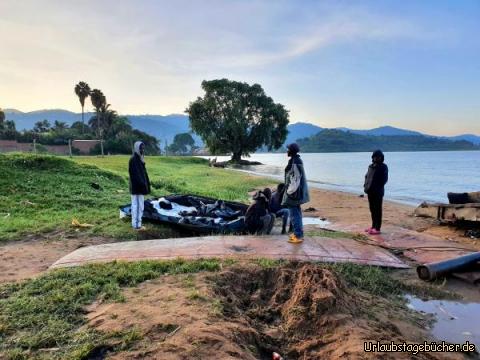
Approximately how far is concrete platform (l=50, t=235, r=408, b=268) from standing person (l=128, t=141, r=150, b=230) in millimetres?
1363

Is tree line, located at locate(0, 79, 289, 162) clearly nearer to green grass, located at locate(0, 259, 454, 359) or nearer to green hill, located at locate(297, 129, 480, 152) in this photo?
green grass, located at locate(0, 259, 454, 359)

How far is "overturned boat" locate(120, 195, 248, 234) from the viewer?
28.1 ft

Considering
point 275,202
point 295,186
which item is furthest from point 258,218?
point 295,186

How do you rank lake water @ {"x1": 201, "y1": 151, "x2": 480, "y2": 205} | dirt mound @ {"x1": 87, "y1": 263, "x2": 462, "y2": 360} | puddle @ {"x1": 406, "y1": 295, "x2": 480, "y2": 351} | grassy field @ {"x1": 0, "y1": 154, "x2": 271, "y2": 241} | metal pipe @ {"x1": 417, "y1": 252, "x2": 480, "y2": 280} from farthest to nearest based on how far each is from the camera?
lake water @ {"x1": 201, "y1": 151, "x2": 480, "y2": 205} → grassy field @ {"x1": 0, "y1": 154, "x2": 271, "y2": 241} → metal pipe @ {"x1": 417, "y1": 252, "x2": 480, "y2": 280} → puddle @ {"x1": 406, "y1": 295, "x2": 480, "y2": 351} → dirt mound @ {"x1": 87, "y1": 263, "x2": 462, "y2": 360}

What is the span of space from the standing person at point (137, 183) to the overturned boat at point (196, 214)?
45 cm

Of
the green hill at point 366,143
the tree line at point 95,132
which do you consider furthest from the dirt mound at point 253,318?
the green hill at point 366,143

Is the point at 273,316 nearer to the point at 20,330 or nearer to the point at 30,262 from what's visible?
the point at 20,330

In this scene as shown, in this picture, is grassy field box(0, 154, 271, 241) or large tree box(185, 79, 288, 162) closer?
grassy field box(0, 154, 271, 241)

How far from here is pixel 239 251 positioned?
21.4 ft

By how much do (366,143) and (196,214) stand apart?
6563 inches

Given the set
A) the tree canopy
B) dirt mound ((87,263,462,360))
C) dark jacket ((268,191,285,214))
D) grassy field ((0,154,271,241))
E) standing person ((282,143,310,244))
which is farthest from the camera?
the tree canopy

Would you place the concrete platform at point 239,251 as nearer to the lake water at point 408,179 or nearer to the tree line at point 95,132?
the lake water at point 408,179

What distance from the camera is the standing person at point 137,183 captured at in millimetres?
8352

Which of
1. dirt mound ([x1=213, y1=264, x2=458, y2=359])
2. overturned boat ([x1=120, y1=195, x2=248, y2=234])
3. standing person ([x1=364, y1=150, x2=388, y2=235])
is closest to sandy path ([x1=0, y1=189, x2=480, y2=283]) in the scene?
standing person ([x1=364, y1=150, x2=388, y2=235])
